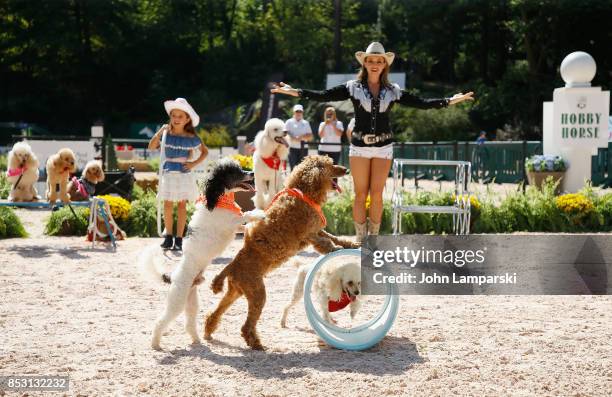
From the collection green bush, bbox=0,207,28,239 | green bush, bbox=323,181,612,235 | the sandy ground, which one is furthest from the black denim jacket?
green bush, bbox=0,207,28,239

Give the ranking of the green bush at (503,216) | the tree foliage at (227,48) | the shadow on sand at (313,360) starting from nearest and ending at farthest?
the shadow on sand at (313,360) < the green bush at (503,216) < the tree foliage at (227,48)

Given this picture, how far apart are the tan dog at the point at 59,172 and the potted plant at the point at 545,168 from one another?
27.3 ft

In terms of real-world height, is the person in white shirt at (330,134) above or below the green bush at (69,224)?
above

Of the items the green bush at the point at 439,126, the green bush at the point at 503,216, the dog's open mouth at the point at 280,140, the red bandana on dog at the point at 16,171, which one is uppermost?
the green bush at the point at 439,126

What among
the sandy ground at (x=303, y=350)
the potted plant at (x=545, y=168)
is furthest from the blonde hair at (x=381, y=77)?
the potted plant at (x=545, y=168)

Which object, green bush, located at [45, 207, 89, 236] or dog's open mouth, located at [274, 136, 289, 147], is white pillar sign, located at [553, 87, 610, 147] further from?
green bush, located at [45, 207, 89, 236]

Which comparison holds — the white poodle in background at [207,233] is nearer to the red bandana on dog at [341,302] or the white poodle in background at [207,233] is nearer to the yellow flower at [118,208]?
the red bandana on dog at [341,302]

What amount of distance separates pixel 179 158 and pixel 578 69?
956cm

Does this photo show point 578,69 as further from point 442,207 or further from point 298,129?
point 442,207

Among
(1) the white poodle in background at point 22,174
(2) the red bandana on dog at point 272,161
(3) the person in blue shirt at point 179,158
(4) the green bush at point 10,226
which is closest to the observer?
(3) the person in blue shirt at point 179,158

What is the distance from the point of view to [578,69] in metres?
14.8

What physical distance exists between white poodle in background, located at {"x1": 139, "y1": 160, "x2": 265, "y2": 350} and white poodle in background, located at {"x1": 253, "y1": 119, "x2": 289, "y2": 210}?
4.09 meters

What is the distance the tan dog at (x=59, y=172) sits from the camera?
31.3ft

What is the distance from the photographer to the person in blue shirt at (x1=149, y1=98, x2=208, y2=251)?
27.4 ft
